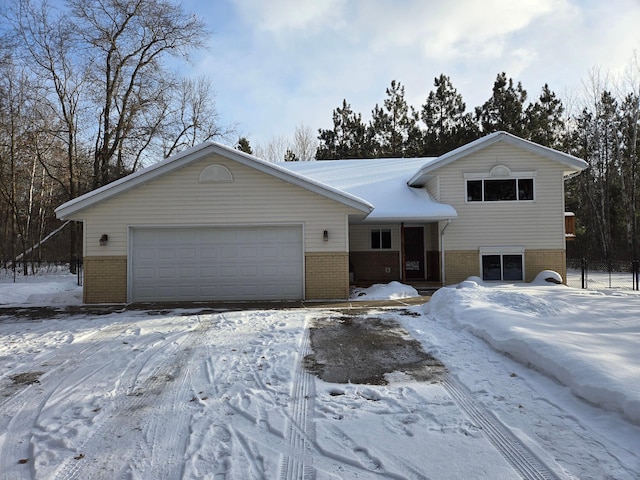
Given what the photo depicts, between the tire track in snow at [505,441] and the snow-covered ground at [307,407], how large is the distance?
0.02 metres

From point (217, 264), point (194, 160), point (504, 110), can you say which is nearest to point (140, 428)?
point (217, 264)

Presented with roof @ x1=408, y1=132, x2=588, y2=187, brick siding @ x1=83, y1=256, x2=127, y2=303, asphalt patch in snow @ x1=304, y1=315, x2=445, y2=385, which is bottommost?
asphalt patch in snow @ x1=304, y1=315, x2=445, y2=385

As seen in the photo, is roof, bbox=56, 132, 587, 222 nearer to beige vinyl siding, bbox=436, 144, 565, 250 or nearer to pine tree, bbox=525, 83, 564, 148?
beige vinyl siding, bbox=436, 144, 565, 250

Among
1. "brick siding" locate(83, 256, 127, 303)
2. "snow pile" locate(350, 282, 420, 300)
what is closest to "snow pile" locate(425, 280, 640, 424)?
"snow pile" locate(350, 282, 420, 300)

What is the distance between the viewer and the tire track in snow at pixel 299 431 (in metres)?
2.87

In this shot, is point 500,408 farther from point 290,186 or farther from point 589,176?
point 589,176

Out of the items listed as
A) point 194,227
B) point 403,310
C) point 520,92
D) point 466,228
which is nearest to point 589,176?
point 520,92

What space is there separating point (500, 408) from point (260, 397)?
95.1 inches

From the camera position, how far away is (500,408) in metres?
3.86

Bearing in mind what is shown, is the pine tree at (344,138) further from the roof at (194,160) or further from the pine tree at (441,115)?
the roof at (194,160)

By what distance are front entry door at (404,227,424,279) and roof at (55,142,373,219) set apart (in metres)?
5.90

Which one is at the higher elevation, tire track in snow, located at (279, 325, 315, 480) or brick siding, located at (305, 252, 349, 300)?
brick siding, located at (305, 252, 349, 300)

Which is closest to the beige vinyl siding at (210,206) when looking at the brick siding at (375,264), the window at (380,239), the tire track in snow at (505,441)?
the brick siding at (375,264)

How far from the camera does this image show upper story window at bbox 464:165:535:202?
15.0m
